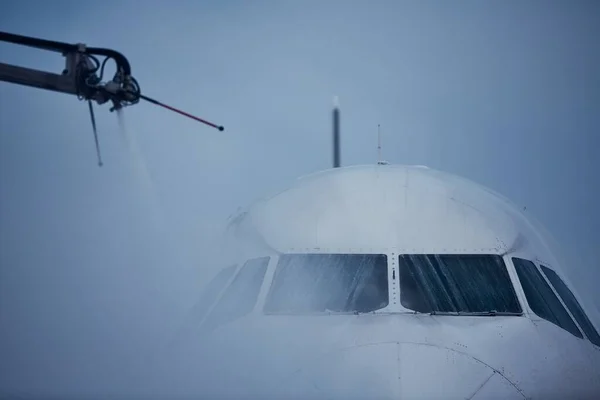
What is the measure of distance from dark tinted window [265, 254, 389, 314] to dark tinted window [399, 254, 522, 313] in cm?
23

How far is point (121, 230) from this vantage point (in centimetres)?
1079

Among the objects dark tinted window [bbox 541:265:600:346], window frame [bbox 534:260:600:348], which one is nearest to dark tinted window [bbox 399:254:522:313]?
window frame [bbox 534:260:600:348]

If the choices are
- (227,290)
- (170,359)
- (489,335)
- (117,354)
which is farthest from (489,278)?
(117,354)

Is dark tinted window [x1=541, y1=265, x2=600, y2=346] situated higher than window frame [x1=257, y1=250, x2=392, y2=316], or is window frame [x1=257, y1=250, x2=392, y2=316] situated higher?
window frame [x1=257, y1=250, x2=392, y2=316]

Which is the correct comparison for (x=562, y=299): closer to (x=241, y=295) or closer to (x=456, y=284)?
(x=456, y=284)

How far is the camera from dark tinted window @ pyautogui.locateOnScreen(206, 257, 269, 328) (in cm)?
667

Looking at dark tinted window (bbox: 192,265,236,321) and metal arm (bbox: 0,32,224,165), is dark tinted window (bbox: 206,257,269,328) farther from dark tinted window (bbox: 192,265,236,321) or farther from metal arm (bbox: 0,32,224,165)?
metal arm (bbox: 0,32,224,165)

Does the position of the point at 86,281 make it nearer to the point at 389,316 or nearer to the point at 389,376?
the point at 389,316

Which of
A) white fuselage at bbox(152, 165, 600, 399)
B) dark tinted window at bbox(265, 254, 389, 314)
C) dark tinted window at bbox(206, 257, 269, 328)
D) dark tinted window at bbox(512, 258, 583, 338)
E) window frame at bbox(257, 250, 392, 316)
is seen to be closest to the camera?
white fuselage at bbox(152, 165, 600, 399)

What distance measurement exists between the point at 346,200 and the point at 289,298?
4.16ft

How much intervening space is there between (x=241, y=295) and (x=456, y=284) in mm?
1998

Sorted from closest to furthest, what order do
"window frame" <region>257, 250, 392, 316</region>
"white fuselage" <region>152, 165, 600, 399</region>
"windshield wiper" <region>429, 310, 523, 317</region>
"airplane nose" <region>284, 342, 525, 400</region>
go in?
"airplane nose" <region>284, 342, 525, 400</region> → "white fuselage" <region>152, 165, 600, 399</region> → "windshield wiper" <region>429, 310, 523, 317</region> → "window frame" <region>257, 250, 392, 316</region>

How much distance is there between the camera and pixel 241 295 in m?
6.85

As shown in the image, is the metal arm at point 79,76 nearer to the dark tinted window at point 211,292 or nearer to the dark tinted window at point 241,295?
the dark tinted window at point 211,292
